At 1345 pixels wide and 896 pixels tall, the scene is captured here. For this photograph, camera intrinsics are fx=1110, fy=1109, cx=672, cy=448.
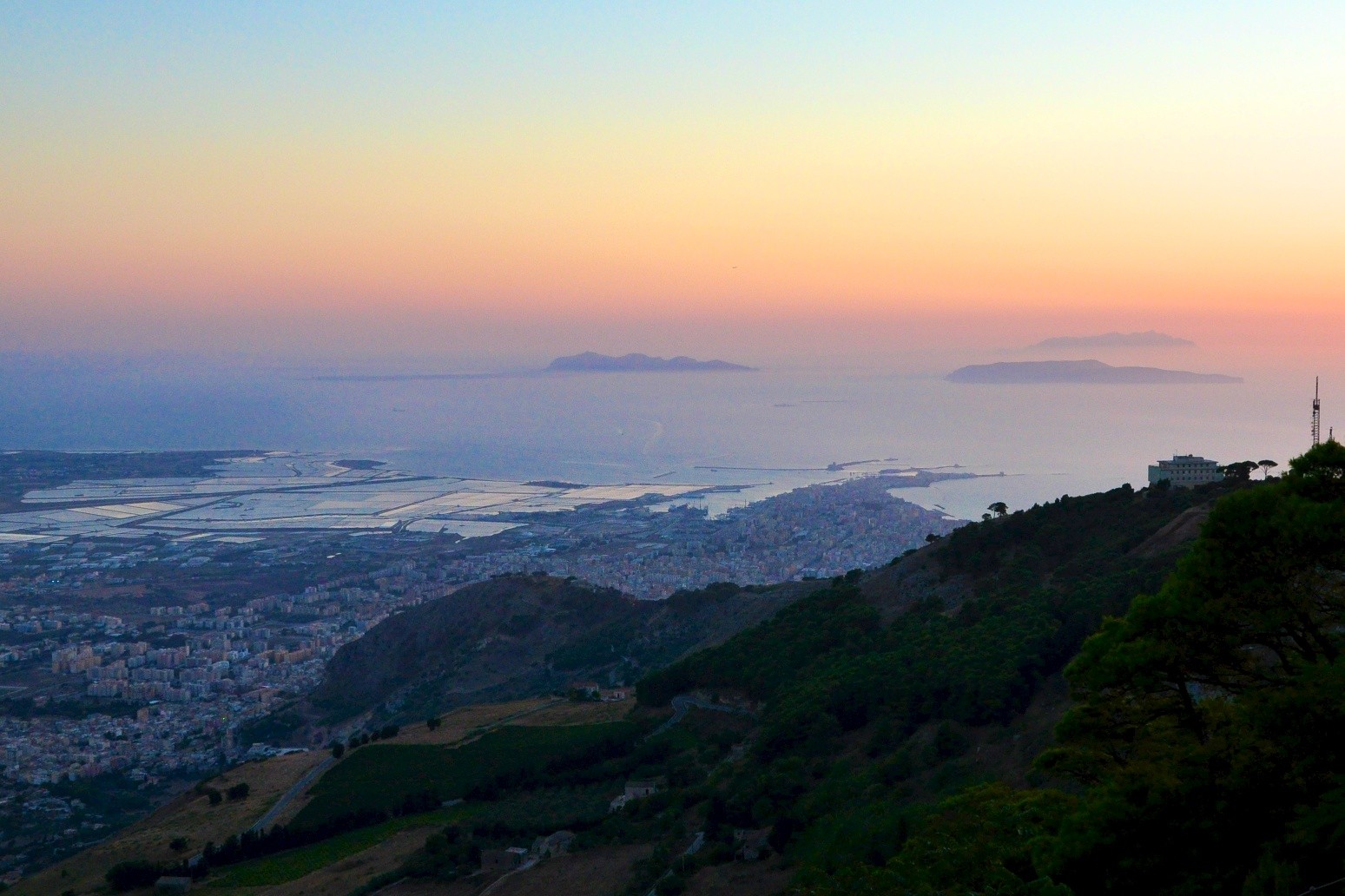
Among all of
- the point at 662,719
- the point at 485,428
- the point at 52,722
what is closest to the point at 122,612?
the point at 52,722

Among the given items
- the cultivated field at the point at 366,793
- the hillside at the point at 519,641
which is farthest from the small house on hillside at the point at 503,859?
the hillside at the point at 519,641

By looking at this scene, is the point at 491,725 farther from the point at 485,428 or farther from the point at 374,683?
the point at 485,428

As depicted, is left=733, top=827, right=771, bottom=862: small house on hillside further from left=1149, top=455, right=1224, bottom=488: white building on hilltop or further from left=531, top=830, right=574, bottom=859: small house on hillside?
left=1149, top=455, right=1224, bottom=488: white building on hilltop

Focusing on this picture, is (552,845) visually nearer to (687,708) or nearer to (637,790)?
(637,790)

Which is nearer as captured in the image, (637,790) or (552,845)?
(552,845)

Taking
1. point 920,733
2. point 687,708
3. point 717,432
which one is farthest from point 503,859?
point 717,432

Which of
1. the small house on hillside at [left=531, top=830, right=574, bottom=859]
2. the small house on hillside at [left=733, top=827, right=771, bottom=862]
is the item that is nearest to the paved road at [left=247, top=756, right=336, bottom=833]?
the small house on hillside at [left=531, top=830, right=574, bottom=859]
